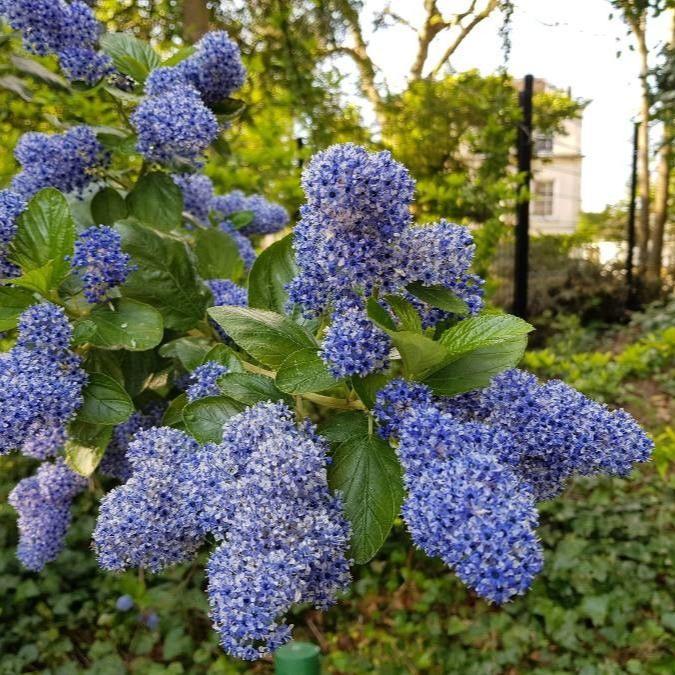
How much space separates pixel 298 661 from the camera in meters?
1.47

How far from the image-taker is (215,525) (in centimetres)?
91

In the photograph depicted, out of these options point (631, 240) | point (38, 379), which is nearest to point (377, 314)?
point (38, 379)

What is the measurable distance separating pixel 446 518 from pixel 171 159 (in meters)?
1.06

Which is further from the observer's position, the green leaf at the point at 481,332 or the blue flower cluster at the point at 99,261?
the blue flower cluster at the point at 99,261

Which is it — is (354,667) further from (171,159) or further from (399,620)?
(171,159)

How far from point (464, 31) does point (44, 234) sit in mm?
2447

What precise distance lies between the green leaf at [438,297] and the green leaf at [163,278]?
27.2 inches

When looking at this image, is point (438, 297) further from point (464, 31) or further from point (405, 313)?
point (464, 31)

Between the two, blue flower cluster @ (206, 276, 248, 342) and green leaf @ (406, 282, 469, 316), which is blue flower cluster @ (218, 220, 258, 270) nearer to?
→ blue flower cluster @ (206, 276, 248, 342)

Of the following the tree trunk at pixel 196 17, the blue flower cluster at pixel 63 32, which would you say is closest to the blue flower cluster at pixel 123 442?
the blue flower cluster at pixel 63 32

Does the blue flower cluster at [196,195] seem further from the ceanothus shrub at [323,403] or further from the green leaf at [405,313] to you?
the green leaf at [405,313]

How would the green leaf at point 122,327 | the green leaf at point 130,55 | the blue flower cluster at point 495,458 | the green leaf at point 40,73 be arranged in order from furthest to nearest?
1. the green leaf at point 40,73
2. the green leaf at point 130,55
3. the green leaf at point 122,327
4. the blue flower cluster at point 495,458

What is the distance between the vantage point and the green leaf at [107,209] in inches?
66.3

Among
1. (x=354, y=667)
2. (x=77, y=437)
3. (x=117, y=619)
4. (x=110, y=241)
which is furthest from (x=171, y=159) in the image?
(x=117, y=619)
